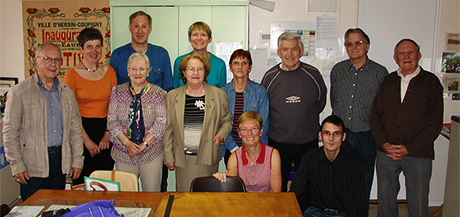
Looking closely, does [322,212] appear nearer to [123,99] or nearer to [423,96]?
[423,96]

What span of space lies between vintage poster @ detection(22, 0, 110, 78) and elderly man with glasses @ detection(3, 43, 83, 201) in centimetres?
128

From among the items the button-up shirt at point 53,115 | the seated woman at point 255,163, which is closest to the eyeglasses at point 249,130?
the seated woman at point 255,163

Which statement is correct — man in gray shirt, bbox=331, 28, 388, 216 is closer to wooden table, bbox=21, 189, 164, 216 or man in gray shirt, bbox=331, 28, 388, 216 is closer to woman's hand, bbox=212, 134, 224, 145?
woman's hand, bbox=212, 134, 224, 145

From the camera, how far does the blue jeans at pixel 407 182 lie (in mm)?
2568

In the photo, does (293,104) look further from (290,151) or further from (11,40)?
(11,40)

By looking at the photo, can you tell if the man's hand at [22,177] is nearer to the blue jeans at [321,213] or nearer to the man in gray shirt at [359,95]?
the blue jeans at [321,213]

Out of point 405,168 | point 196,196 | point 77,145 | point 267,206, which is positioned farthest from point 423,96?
point 77,145

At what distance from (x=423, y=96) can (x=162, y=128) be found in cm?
217

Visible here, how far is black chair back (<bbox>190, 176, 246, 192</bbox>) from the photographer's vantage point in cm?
203

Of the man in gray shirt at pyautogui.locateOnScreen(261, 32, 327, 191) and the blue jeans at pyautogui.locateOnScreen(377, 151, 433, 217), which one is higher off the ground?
the man in gray shirt at pyautogui.locateOnScreen(261, 32, 327, 191)

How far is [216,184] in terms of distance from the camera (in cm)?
205

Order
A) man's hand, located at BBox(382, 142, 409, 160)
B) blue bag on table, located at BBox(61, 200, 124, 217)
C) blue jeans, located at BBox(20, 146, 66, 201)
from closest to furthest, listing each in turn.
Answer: blue bag on table, located at BBox(61, 200, 124, 217), blue jeans, located at BBox(20, 146, 66, 201), man's hand, located at BBox(382, 142, 409, 160)

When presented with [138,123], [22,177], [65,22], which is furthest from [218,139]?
[65,22]

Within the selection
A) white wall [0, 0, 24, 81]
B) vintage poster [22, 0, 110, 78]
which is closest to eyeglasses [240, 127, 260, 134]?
vintage poster [22, 0, 110, 78]
